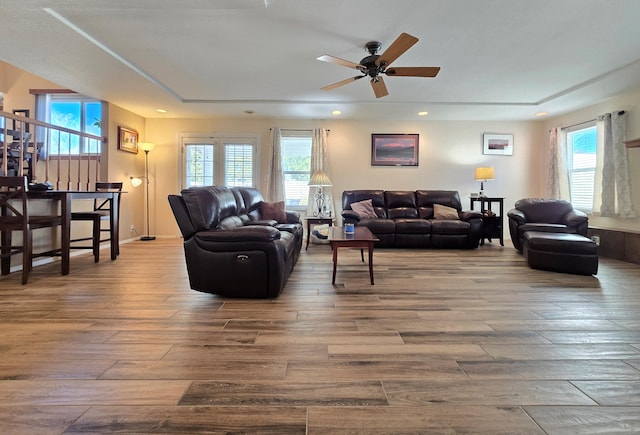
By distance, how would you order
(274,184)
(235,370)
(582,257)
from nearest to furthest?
(235,370) → (582,257) → (274,184)

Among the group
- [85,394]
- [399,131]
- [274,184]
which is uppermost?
[399,131]

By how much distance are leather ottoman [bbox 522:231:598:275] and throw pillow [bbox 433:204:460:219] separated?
1.81m

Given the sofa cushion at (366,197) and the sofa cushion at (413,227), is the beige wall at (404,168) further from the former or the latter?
the sofa cushion at (413,227)

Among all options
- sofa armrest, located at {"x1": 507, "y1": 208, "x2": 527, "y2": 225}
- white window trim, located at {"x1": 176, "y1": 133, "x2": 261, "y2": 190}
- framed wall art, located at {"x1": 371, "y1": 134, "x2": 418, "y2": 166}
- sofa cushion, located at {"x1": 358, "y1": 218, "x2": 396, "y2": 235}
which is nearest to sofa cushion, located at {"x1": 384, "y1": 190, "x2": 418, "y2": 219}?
sofa cushion, located at {"x1": 358, "y1": 218, "x2": 396, "y2": 235}

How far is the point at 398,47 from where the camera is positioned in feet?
8.79

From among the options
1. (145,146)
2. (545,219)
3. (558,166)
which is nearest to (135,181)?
(145,146)

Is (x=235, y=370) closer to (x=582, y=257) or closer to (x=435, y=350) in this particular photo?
(x=435, y=350)

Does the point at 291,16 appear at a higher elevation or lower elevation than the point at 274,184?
higher

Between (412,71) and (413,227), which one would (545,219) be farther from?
(412,71)

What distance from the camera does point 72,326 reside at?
1.97 metres

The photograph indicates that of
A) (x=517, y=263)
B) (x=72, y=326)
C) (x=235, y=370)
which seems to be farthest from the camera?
(x=517, y=263)

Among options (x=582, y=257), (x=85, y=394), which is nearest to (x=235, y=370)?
(x=85, y=394)

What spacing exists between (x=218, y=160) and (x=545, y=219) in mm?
5984

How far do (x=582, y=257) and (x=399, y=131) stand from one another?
390cm
